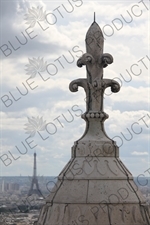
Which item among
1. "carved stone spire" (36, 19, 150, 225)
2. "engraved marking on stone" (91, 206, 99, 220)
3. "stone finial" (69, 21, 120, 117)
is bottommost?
"engraved marking on stone" (91, 206, 99, 220)

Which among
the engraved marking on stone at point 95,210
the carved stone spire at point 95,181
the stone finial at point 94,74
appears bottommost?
the engraved marking on stone at point 95,210

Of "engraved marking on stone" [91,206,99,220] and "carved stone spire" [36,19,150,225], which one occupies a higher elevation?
"carved stone spire" [36,19,150,225]

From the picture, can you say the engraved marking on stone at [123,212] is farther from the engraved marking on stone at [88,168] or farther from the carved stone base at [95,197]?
the engraved marking on stone at [88,168]

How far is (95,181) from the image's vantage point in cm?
905

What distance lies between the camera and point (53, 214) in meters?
9.05

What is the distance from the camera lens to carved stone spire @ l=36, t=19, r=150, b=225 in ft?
29.2

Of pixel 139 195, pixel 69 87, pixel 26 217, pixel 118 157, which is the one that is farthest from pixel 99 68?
pixel 26 217

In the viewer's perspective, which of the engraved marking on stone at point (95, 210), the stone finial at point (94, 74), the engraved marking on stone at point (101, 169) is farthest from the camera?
the stone finial at point (94, 74)

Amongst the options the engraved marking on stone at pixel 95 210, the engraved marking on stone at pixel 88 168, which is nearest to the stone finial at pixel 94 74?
the engraved marking on stone at pixel 88 168

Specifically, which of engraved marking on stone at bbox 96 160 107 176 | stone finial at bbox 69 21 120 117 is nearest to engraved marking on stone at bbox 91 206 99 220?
engraved marking on stone at bbox 96 160 107 176

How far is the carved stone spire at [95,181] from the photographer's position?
8.89m

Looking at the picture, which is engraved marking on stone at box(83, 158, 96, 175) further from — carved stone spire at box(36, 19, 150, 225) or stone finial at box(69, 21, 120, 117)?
stone finial at box(69, 21, 120, 117)

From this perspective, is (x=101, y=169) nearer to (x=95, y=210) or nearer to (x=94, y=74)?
(x=95, y=210)

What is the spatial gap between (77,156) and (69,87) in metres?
1.11
